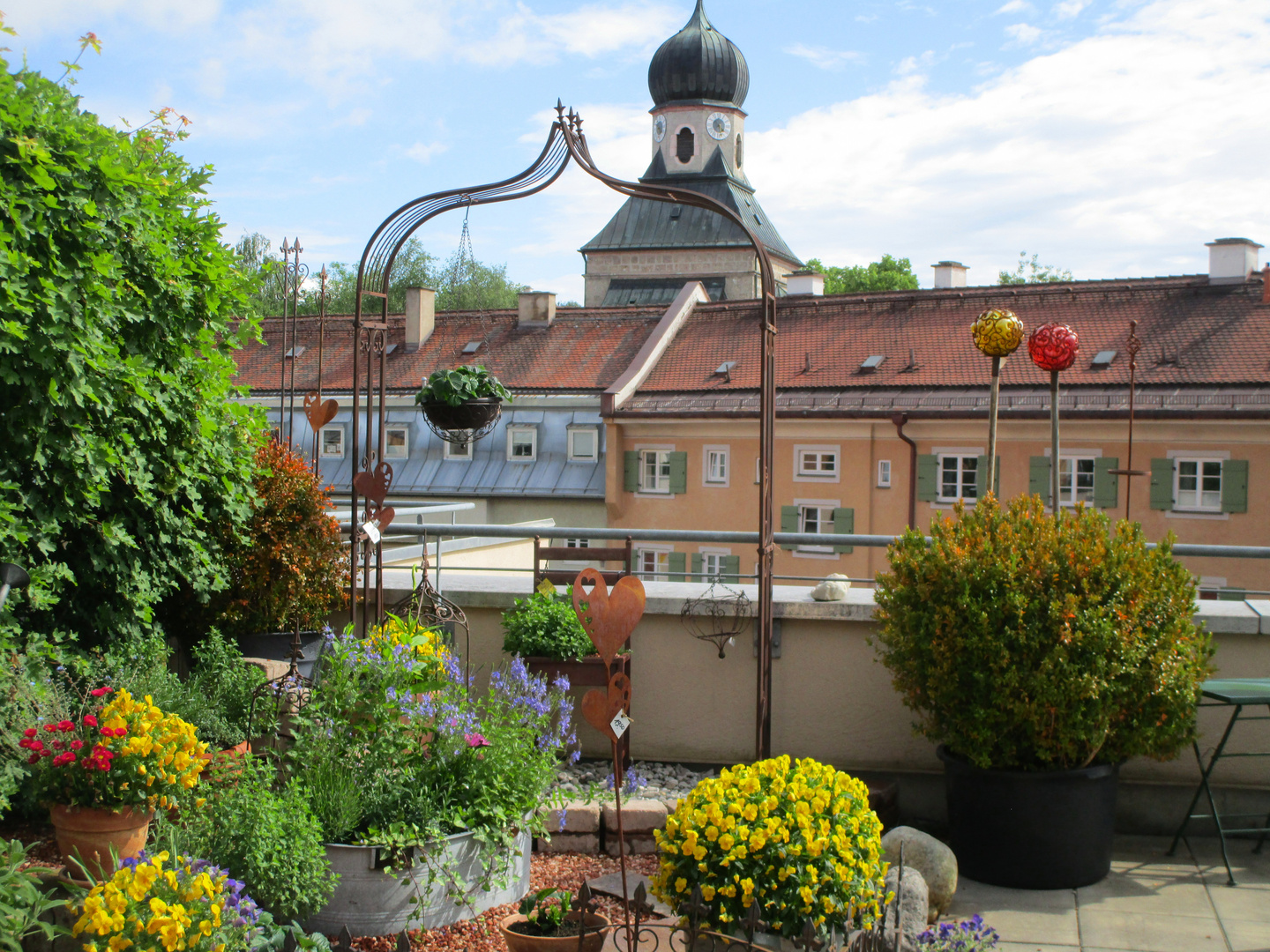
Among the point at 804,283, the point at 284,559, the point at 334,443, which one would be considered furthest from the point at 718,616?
the point at 804,283

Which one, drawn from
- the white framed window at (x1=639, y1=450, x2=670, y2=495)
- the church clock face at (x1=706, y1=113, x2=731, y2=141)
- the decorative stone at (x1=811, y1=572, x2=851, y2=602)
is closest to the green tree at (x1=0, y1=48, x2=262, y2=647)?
the decorative stone at (x1=811, y1=572, x2=851, y2=602)

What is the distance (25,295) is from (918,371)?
23.9 m

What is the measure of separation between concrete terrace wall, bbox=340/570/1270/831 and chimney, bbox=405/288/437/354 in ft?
89.7

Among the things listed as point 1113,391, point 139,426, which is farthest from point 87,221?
point 1113,391

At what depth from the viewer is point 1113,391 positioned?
23750mm

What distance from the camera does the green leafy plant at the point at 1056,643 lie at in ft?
14.1

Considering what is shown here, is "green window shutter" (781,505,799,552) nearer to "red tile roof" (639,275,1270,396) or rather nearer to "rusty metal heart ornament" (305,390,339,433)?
"red tile roof" (639,275,1270,396)

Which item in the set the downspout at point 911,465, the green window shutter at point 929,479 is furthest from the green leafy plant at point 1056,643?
the downspout at point 911,465

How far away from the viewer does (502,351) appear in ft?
104

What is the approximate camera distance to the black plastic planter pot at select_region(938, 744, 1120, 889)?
4.39 metres

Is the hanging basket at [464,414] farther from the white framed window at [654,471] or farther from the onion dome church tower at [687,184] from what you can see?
the onion dome church tower at [687,184]

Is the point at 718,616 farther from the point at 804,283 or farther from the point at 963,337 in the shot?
the point at 804,283

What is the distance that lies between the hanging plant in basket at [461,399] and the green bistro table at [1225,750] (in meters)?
3.93

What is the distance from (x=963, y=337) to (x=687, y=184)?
2628 centimetres
